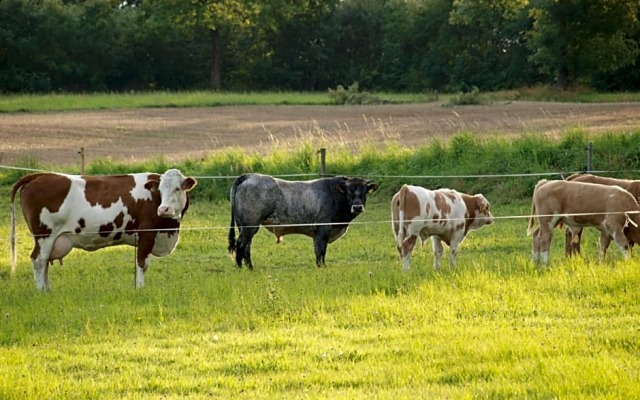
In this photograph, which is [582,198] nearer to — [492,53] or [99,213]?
[99,213]

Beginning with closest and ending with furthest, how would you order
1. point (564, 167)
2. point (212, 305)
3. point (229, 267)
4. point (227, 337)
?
point (227, 337)
point (212, 305)
point (229, 267)
point (564, 167)

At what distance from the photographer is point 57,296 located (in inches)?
531

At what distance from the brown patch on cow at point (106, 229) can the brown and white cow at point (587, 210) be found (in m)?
6.10

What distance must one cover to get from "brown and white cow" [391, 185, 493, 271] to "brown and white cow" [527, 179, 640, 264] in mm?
1174

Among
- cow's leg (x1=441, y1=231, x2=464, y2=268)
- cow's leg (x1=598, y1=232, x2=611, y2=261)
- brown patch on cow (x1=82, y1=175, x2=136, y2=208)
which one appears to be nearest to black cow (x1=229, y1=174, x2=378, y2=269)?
cow's leg (x1=441, y1=231, x2=464, y2=268)

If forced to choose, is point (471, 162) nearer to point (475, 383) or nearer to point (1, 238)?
point (1, 238)

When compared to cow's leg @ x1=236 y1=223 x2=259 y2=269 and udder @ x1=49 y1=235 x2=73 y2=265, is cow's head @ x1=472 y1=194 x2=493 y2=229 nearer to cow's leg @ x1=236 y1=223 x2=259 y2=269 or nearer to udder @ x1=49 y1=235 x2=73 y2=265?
cow's leg @ x1=236 y1=223 x2=259 y2=269

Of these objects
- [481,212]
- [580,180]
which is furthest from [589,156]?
[481,212]

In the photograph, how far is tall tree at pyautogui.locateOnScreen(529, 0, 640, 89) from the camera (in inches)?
2338

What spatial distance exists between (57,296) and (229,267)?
3885mm

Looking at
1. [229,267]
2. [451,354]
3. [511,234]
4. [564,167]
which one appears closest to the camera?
[451,354]

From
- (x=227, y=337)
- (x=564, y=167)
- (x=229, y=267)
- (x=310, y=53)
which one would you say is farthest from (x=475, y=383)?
(x=310, y=53)

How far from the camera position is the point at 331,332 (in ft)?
36.0

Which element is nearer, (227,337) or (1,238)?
(227,337)
